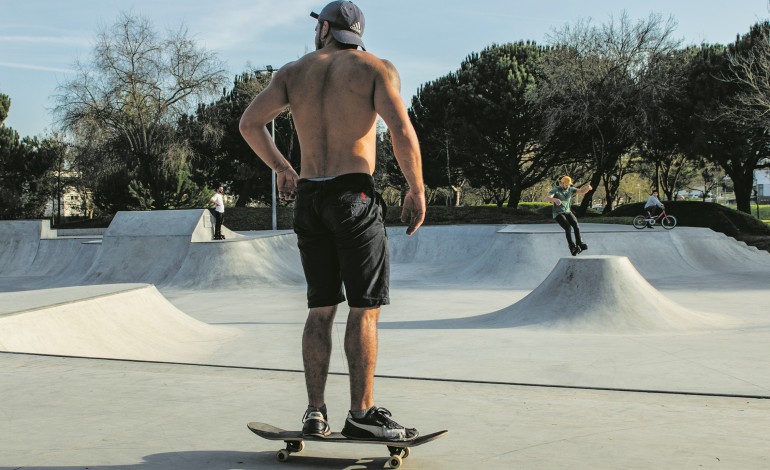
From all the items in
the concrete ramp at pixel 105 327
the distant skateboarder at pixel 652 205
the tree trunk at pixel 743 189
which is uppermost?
the tree trunk at pixel 743 189

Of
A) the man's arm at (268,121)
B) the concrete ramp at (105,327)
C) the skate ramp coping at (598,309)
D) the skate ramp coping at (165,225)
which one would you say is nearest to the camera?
the man's arm at (268,121)

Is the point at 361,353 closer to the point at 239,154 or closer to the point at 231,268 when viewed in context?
the point at 231,268

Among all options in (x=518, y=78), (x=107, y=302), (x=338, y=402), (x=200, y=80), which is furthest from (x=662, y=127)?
(x=338, y=402)

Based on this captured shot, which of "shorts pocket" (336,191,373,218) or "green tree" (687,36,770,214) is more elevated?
"green tree" (687,36,770,214)

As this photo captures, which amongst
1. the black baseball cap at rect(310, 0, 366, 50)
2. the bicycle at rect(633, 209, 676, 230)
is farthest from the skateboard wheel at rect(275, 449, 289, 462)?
the bicycle at rect(633, 209, 676, 230)

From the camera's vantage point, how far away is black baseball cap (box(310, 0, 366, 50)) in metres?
3.02

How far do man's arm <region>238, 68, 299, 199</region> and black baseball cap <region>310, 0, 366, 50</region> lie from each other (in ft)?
0.92

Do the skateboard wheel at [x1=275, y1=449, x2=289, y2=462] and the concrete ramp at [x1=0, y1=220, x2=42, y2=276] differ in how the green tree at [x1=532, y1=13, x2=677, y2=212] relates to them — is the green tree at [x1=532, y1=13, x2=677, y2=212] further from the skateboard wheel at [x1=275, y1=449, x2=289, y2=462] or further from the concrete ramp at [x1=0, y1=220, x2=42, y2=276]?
the skateboard wheel at [x1=275, y1=449, x2=289, y2=462]

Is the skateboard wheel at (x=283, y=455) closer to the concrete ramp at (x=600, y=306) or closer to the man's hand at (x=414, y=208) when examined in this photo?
the man's hand at (x=414, y=208)

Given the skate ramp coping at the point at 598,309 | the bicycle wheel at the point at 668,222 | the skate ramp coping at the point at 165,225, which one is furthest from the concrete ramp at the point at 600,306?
the bicycle wheel at the point at 668,222

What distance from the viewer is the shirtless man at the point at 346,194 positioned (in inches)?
114

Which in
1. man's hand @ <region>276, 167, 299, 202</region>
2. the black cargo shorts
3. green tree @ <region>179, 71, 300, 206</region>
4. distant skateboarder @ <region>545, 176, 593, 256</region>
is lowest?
the black cargo shorts

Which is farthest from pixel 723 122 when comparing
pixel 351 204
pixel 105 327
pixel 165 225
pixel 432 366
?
pixel 351 204

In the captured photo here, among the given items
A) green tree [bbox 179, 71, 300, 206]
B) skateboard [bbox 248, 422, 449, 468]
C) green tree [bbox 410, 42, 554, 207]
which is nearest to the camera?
skateboard [bbox 248, 422, 449, 468]
